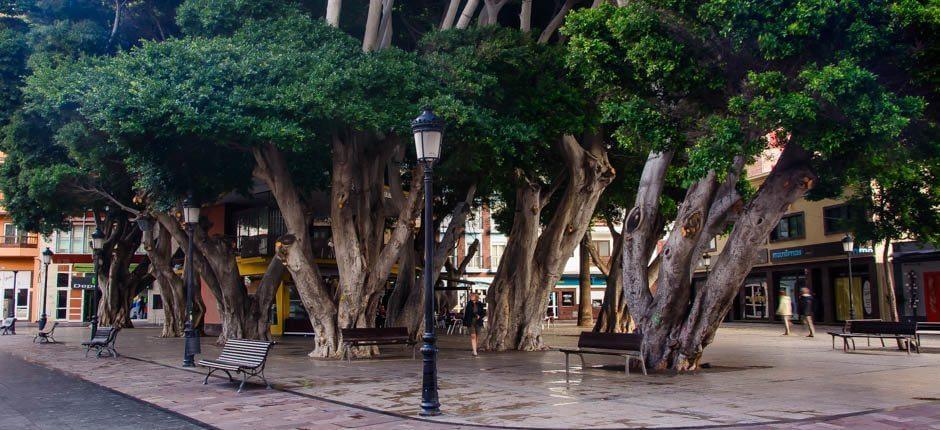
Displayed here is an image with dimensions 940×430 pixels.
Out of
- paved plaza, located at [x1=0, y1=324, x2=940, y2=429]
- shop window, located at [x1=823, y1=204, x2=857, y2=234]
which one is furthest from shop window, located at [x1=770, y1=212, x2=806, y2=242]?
paved plaza, located at [x1=0, y1=324, x2=940, y2=429]

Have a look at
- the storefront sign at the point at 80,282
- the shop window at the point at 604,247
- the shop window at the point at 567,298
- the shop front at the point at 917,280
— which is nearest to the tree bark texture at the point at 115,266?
the storefront sign at the point at 80,282

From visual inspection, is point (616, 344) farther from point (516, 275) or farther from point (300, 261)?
point (300, 261)

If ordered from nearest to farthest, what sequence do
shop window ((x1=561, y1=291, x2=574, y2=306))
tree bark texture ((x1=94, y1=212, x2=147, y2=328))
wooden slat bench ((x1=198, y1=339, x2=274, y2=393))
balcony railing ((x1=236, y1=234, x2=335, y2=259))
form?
wooden slat bench ((x1=198, y1=339, x2=274, y2=393)) < balcony railing ((x1=236, y1=234, x2=335, y2=259)) < tree bark texture ((x1=94, y1=212, x2=147, y2=328)) < shop window ((x1=561, y1=291, x2=574, y2=306))

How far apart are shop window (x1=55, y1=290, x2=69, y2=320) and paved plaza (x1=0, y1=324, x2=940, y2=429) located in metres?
38.2

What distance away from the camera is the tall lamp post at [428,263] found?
9.37 meters

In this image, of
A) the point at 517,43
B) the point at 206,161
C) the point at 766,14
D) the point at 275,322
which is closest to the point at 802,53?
the point at 766,14

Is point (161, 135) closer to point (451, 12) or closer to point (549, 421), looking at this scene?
point (451, 12)

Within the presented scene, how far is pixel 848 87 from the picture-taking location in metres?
9.70

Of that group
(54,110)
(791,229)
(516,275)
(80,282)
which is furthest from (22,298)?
(791,229)

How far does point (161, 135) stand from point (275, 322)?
1925cm

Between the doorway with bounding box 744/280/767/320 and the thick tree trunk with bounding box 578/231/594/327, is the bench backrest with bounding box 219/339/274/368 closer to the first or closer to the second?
the thick tree trunk with bounding box 578/231/594/327

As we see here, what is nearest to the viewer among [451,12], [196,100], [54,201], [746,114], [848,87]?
[848,87]

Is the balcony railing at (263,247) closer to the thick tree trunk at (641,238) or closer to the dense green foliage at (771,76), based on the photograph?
the thick tree trunk at (641,238)

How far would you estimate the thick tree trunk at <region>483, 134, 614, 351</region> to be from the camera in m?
20.0
